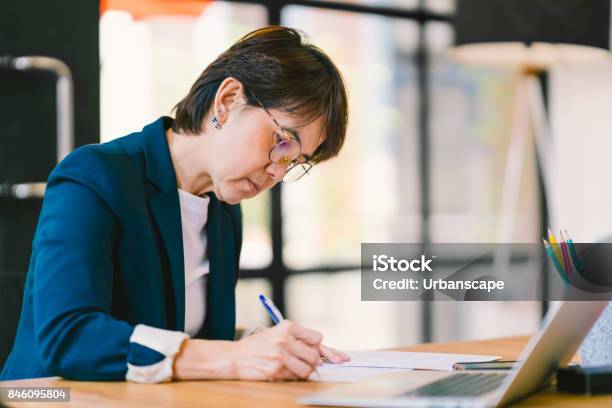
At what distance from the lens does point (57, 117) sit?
9.05ft

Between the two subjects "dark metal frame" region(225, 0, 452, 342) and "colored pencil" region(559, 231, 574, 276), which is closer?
"colored pencil" region(559, 231, 574, 276)

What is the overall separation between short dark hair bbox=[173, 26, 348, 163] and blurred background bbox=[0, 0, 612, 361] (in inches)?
67.0

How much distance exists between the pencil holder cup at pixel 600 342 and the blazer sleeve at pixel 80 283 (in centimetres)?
60

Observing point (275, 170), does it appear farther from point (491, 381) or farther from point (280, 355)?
point (491, 381)

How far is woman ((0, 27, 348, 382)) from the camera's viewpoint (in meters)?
1.24

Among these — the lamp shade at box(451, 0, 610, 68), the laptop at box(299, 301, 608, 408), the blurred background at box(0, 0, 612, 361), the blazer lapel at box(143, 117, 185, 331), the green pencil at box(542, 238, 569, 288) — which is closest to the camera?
the laptop at box(299, 301, 608, 408)

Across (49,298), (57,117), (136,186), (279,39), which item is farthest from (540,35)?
(49,298)

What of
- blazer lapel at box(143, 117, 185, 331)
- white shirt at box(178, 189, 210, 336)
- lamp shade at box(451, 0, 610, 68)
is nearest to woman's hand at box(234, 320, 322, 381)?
blazer lapel at box(143, 117, 185, 331)

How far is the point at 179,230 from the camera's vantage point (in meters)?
1.54

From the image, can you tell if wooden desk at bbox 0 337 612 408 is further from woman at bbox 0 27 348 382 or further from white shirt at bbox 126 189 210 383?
white shirt at bbox 126 189 210 383

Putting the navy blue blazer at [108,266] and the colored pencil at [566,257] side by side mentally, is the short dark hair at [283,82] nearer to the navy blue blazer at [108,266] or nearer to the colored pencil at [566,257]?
the navy blue blazer at [108,266]

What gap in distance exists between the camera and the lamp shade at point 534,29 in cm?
339

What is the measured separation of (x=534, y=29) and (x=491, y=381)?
2614mm

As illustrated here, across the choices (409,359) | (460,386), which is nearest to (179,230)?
(409,359)
